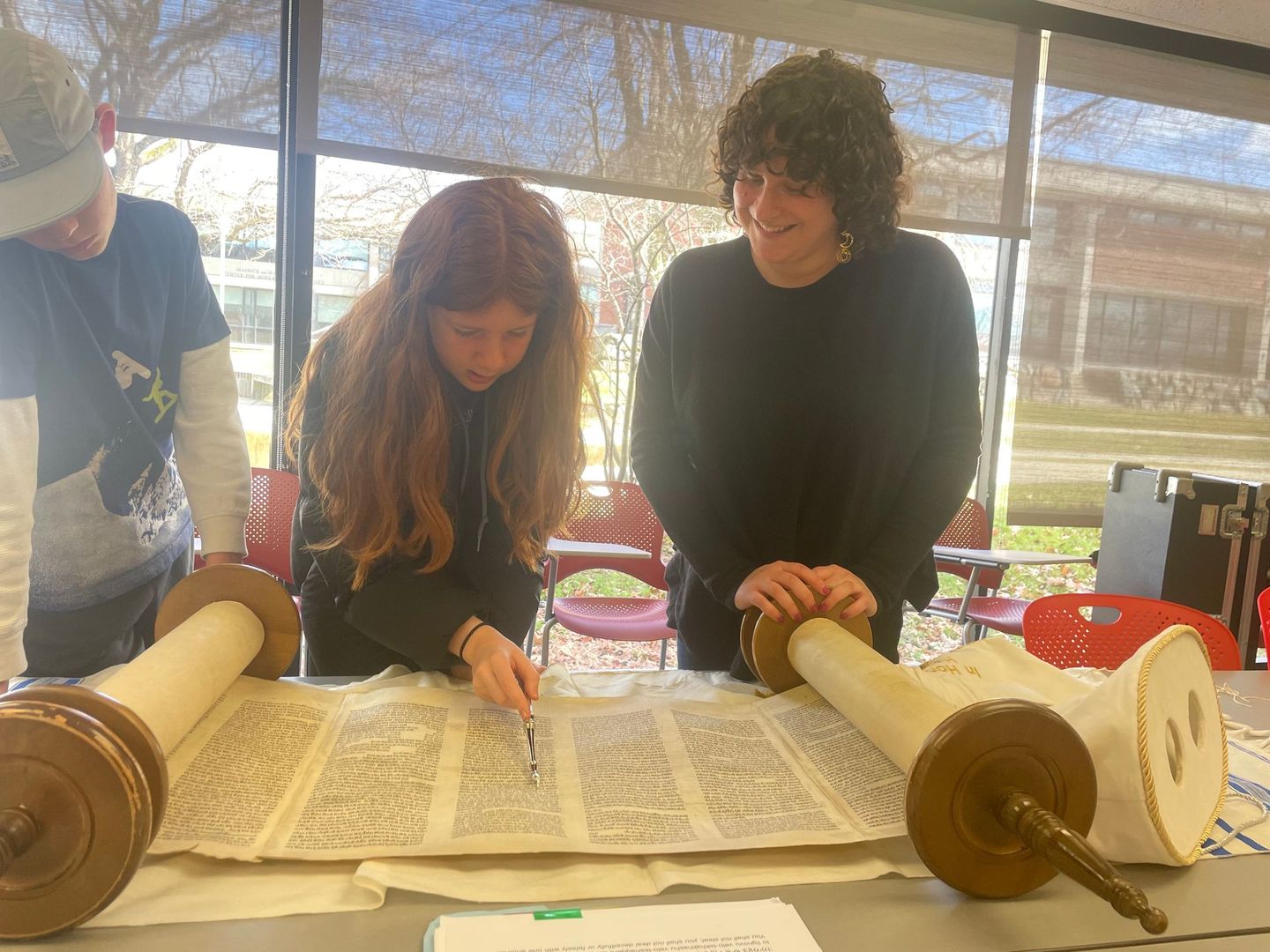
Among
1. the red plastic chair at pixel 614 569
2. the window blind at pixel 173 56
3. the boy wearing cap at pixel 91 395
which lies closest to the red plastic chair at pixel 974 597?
the red plastic chair at pixel 614 569

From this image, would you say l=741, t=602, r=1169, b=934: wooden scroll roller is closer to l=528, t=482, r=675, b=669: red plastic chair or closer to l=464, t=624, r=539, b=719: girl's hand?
l=464, t=624, r=539, b=719: girl's hand

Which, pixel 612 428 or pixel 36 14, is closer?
pixel 36 14

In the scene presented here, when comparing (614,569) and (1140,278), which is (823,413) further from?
(1140,278)

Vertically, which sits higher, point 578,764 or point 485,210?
point 485,210

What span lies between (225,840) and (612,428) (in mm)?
3062

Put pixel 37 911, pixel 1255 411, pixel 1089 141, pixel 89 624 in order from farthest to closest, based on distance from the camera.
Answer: pixel 1255 411
pixel 1089 141
pixel 89 624
pixel 37 911

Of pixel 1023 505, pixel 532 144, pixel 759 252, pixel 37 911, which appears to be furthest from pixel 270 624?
pixel 1023 505

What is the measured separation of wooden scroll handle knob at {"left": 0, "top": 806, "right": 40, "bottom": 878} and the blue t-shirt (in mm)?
668

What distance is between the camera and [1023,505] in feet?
12.2

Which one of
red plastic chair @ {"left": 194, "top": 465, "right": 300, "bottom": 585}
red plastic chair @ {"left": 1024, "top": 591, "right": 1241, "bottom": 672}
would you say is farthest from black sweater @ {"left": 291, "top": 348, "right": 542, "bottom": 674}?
red plastic chair @ {"left": 194, "top": 465, "right": 300, "bottom": 585}

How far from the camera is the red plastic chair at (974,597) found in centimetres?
298

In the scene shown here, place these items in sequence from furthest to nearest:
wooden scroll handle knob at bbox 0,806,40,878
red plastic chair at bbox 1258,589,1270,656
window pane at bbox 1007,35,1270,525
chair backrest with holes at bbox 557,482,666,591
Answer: window pane at bbox 1007,35,1270,525, chair backrest with holes at bbox 557,482,666,591, red plastic chair at bbox 1258,589,1270,656, wooden scroll handle knob at bbox 0,806,40,878

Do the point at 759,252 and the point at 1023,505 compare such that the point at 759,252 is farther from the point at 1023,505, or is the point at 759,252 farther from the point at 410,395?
the point at 1023,505

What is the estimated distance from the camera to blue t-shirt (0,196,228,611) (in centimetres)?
112
